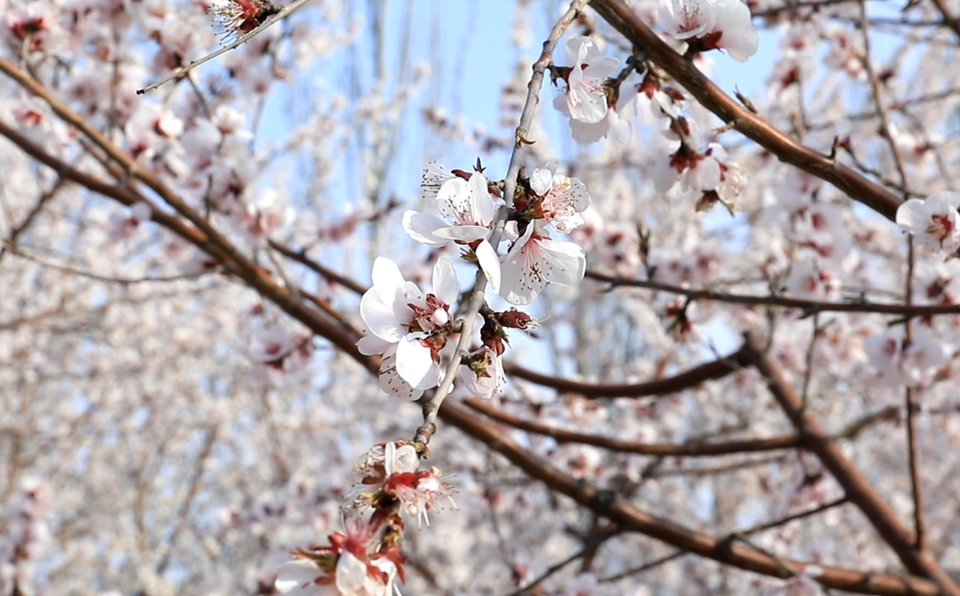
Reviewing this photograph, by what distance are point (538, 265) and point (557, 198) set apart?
90 millimetres

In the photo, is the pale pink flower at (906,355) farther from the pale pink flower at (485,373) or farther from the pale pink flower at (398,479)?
the pale pink flower at (398,479)

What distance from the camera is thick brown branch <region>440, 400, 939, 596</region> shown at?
1799 mm

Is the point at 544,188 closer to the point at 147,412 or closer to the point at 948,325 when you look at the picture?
the point at 948,325

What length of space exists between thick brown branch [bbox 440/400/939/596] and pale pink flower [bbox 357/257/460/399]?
104 centimetres

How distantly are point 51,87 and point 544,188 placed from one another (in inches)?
86.1

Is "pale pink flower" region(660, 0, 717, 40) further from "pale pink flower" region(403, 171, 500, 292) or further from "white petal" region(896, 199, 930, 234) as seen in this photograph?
"pale pink flower" region(403, 171, 500, 292)

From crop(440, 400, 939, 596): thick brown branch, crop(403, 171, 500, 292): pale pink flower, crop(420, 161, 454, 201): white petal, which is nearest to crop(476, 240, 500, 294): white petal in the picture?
crop(403, 171, 500, 292): pale pink flower

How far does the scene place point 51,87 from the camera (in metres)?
2.42

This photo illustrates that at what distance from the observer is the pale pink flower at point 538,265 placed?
2.55 ft

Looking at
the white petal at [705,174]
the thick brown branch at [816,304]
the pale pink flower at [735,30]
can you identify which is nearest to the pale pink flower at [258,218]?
the thick brown branch at [816,304]

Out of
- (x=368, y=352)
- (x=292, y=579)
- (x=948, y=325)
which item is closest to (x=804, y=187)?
(x=948, y=325)

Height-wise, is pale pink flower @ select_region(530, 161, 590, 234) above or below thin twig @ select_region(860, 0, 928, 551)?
below

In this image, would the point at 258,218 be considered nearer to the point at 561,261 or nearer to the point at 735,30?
the point at 735,30

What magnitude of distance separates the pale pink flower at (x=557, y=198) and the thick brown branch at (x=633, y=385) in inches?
51.3
